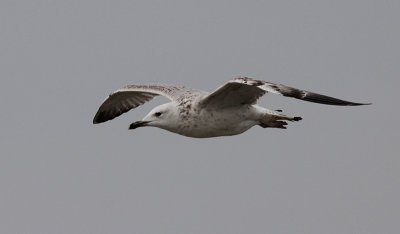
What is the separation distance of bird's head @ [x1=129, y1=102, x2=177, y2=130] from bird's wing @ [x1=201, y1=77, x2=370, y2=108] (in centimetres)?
78

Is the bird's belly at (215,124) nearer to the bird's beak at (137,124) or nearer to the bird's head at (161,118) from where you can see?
the bird's head at (161,118)

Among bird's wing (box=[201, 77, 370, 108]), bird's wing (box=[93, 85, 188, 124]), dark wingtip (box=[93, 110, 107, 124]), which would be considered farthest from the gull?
dark wingtip (box=[93, 110, 107, 124])

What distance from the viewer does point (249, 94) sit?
67.2 feet

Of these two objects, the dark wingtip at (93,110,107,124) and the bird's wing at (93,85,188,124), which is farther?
the dark wingtip at (93,110,107,124)

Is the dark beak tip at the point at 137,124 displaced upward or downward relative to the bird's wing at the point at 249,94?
downward

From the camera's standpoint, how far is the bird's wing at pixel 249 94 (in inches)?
738

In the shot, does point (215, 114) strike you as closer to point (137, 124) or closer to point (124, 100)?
point (137, 124)

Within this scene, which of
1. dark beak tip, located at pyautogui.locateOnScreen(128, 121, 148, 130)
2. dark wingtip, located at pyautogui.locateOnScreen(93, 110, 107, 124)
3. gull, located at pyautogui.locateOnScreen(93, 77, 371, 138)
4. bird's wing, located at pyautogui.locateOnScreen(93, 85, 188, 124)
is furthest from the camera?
dark wingtip, located at pyautogui.locateOnScreen(93, 110, 107, 124)

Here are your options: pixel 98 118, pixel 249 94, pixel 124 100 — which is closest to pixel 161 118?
pixel 249 94

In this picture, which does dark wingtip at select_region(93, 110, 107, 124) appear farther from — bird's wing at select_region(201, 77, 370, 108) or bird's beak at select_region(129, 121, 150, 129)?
bird's wing at select_region(201, 77, 370, 108)

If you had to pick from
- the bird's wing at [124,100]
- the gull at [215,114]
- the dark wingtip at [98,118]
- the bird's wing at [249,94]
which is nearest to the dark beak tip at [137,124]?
the gull at [215,114]

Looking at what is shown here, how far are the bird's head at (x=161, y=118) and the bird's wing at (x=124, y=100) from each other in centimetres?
264

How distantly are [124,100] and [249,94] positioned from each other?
5.64 m

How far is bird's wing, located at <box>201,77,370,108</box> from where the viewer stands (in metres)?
18.8
